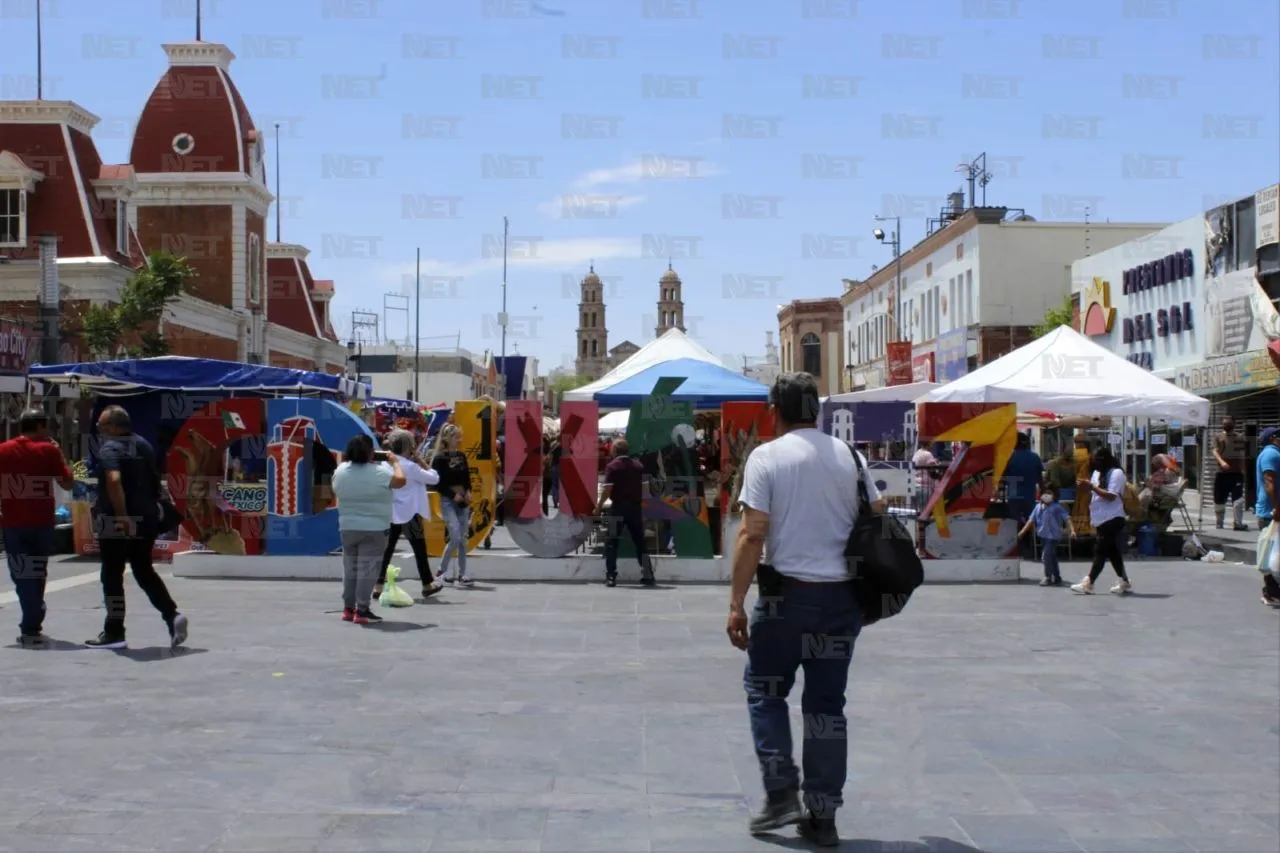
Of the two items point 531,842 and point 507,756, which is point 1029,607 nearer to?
point 507,756

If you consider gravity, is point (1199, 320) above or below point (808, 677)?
above

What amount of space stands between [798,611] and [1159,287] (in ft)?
95.6

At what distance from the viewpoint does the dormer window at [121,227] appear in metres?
38.7

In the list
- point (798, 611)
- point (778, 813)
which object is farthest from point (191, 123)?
point (778, 813)

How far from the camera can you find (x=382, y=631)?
1184 cm

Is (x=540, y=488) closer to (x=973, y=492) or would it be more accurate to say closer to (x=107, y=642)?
(x=973, y=492)

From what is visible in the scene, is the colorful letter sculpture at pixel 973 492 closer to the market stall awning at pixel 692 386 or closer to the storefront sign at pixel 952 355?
the market stall awning at pixel 692 386

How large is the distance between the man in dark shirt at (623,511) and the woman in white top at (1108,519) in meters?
4.68

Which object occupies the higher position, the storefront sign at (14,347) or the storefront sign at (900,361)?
the storefront sign at (900,361)

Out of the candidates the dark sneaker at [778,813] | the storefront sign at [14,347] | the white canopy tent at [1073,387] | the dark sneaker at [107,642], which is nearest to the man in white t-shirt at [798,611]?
A: the dark sneaker at [778,813]

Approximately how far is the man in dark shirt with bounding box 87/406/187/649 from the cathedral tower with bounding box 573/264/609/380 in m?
153

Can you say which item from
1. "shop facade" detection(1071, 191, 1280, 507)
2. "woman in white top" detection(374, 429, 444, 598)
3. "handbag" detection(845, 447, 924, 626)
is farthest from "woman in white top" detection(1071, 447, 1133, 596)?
"shop facade" detection(1071, 191, 1280, 507)

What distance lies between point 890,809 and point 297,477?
1197 centimetres

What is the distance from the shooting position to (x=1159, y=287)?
32562mm
